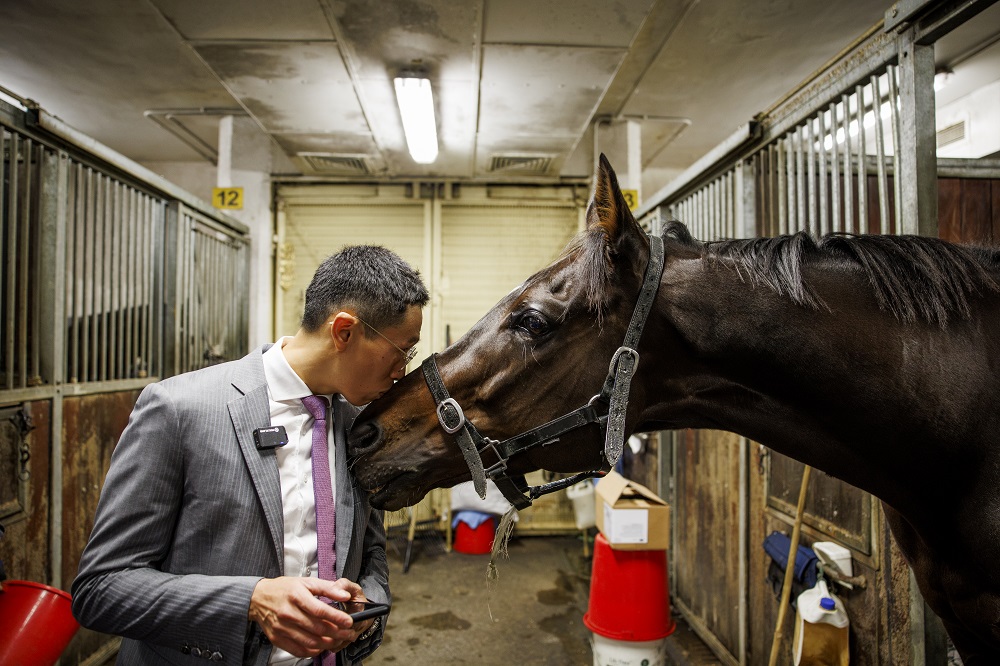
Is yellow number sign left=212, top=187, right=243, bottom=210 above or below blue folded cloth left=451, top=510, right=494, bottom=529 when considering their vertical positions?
above

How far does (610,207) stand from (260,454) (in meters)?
0.92

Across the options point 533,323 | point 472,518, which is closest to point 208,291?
point 472,518

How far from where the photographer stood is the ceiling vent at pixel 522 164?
17.5 ft

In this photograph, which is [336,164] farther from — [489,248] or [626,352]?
[626,352]

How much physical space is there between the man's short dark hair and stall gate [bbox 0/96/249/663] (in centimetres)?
224

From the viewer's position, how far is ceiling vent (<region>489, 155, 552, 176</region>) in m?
5.34

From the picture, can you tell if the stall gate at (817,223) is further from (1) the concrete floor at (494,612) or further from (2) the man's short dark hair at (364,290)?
(2) the man's short dark hair at (364,290)

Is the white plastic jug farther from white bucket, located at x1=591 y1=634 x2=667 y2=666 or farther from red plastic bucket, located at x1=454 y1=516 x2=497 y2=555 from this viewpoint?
red plastic bucket, located at x1=454 y1=516 x2=497 y2=555

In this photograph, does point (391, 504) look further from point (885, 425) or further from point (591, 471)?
point (885, 425)

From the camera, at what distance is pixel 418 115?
13.5 ft

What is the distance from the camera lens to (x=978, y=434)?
105 cm

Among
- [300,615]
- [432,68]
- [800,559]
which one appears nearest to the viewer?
[300,615]

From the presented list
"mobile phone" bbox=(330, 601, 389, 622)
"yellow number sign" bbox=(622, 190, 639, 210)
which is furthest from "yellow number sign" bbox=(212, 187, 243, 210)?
"mobile phone" bbox=(330, 601, 389, 622)

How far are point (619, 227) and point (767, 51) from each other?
4.05 m
